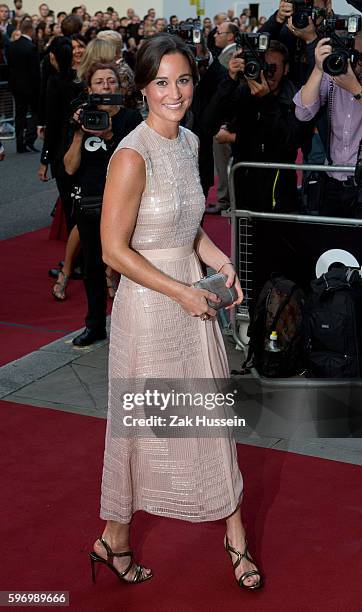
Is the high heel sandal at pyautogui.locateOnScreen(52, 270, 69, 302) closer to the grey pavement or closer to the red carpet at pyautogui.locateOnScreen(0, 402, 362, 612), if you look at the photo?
the grey pavement

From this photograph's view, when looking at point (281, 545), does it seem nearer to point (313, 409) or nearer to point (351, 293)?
point (313, 409)

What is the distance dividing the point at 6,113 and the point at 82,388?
41.5 ft

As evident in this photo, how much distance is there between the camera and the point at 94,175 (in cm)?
629

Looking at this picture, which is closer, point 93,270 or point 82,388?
point 82,388

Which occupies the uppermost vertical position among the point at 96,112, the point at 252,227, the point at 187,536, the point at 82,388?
the point at 96,112

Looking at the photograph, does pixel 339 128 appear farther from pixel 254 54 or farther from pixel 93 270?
pixel 93 270

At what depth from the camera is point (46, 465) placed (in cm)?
471

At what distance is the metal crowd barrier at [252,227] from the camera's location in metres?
5.74

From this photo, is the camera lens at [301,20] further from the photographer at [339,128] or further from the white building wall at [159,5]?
the white building wall at [159,5]

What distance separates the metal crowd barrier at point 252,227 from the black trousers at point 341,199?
34 centimetres

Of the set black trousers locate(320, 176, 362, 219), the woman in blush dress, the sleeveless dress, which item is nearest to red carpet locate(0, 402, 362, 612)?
the woman in blush dress

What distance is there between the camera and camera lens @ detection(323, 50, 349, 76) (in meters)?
5.70

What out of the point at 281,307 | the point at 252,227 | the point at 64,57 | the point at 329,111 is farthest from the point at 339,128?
the point at 64,57

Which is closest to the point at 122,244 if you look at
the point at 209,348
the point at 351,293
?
the point at 209,348
